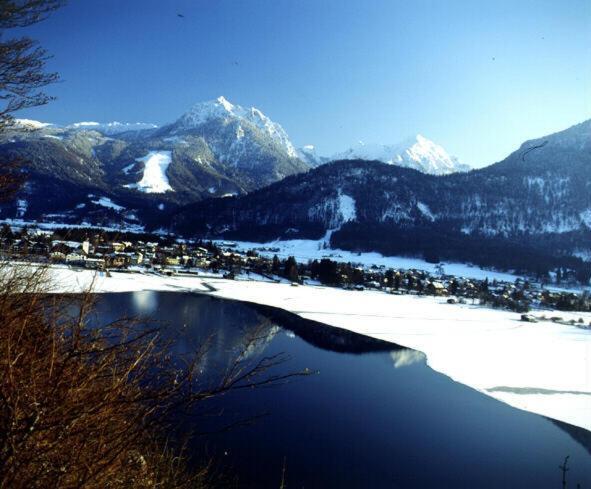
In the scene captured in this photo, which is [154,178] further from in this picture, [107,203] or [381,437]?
[381,437]

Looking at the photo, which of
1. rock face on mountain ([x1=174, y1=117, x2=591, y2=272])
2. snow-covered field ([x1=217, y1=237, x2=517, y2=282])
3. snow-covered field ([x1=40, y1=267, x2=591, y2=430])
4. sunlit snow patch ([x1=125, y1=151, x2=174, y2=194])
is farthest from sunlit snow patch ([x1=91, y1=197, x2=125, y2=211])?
snow-covered field ([x1=40, y1=267, x2=591, y2=430])

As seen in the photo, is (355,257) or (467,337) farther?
(355,257)

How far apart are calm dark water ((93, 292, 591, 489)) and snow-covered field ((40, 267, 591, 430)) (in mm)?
1434

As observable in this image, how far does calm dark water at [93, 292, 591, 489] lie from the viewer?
8.24 metres

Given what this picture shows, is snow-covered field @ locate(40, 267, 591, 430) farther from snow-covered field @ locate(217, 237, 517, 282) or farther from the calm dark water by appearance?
snow-covered field @ locate(217, 237, 517, 282)

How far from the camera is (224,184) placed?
194250mm

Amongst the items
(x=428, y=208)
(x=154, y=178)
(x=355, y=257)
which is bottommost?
(x=355, y=257)

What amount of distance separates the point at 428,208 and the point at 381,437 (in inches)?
4989

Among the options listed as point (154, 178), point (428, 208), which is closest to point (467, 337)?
point (428, 208)

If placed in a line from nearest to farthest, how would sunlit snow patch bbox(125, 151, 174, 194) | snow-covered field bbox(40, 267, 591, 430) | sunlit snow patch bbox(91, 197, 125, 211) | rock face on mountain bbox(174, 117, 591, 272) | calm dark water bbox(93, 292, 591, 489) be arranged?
calm dark water bbox(93, 292, 591, 489) < snow-covered field bbox(40, 267, 591, 430) < rock face on mountain bbox(174, 117, 591, 272) < sunlit snow patch bbox(91, 197, 125, 211) < sunlit snow patch bbox(125, 151, 174, 194)

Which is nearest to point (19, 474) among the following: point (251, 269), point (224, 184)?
point (251, 269)

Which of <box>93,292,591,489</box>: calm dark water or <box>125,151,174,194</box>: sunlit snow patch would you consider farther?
<box>125,151,174,194</box>: sunlit snow patch

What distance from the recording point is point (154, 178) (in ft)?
598

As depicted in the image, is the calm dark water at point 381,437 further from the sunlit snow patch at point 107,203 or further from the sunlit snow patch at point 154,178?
the sunlit snow patch at point 154,178
